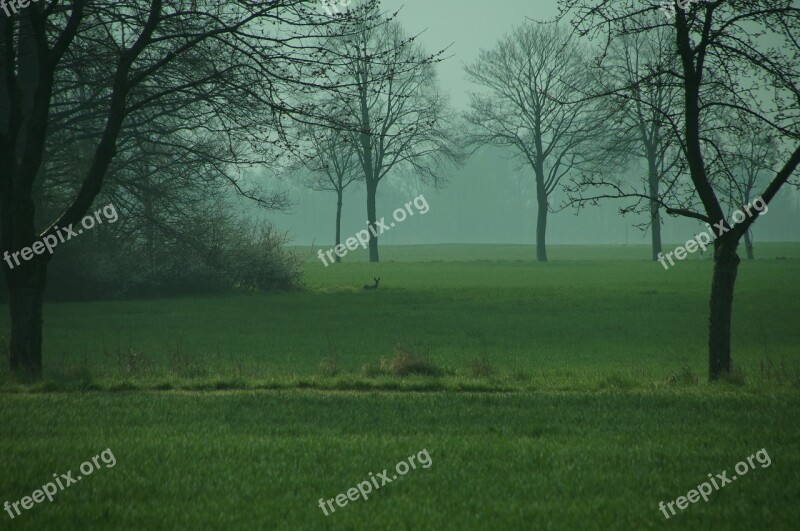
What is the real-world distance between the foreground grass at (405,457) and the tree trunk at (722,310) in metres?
2.64

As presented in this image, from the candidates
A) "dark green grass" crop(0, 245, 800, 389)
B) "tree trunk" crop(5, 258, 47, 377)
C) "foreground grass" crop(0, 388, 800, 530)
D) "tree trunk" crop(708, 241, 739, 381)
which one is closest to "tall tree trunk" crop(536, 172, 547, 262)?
"dark green grass" crop(0, 245, 800, 389)

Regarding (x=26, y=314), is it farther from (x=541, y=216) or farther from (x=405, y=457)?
(x=541, y=216)

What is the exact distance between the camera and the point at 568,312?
27625 mm

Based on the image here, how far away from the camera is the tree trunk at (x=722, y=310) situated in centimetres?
1320

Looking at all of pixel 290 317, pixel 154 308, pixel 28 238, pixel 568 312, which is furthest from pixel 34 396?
pixel 568 312

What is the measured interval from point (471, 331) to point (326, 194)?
5412 inches

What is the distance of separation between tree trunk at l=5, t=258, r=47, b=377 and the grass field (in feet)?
2.39

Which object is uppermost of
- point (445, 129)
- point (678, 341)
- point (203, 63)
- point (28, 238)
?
point (445, 129)

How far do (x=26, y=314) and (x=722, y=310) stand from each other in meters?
12.0

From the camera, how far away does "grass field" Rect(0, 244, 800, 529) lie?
5852 millimetres

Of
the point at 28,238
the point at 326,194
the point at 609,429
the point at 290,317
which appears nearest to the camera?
the point at 609,429

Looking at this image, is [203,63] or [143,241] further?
[143,241]

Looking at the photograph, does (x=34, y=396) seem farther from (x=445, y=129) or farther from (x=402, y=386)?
(x=445, y=129)

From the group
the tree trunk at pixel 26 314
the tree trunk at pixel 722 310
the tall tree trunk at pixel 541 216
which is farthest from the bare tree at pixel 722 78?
the tall tree trunk at pixel 541 216
